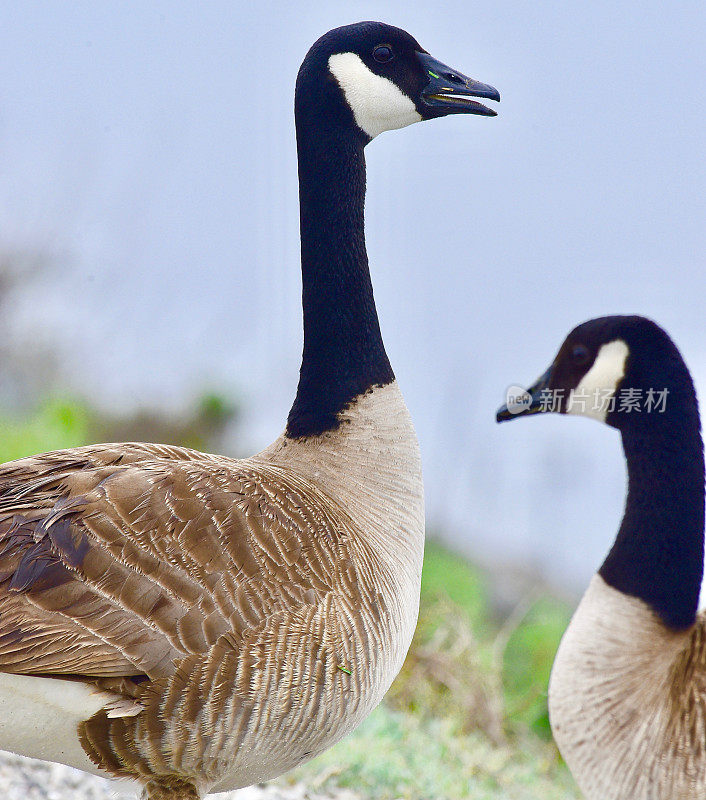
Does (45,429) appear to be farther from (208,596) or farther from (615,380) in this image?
(208,596)

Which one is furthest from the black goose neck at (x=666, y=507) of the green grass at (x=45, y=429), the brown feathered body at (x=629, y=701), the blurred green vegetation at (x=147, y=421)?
the blurred green vegetation at (x=147, y=421)

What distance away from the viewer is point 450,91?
3625 mm

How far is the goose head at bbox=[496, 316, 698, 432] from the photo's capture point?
3682mm

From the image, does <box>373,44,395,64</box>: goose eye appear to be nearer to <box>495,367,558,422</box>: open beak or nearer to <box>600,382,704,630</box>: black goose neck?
<box>495,367,558,422</box>: open beak

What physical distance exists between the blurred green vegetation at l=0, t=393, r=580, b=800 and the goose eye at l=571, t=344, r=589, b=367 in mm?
2069

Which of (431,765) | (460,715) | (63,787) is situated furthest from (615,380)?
(460,715)

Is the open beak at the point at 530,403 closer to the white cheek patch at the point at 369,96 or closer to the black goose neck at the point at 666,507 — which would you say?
the black goose neck at the point at 666,507

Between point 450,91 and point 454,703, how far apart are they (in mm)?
3851

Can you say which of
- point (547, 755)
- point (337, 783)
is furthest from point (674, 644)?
point (547, 755)

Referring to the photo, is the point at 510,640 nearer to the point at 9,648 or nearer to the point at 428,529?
the point at 428,529

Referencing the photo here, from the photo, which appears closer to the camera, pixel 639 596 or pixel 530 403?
pixel 639 596

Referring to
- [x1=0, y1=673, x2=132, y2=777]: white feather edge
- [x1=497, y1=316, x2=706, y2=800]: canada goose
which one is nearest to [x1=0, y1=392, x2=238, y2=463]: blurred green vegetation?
[x1=497, y1=316, x2=706, y2=800]: canada goose

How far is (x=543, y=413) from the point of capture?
3967mm

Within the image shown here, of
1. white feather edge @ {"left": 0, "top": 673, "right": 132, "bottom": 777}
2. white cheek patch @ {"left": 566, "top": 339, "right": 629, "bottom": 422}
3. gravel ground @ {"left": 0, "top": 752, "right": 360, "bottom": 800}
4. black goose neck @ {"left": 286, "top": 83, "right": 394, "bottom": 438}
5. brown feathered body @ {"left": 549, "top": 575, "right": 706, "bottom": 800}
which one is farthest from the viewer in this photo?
gravel ground @ {"left": 0, "top": 752, "right": 360, "bottom": 800}
